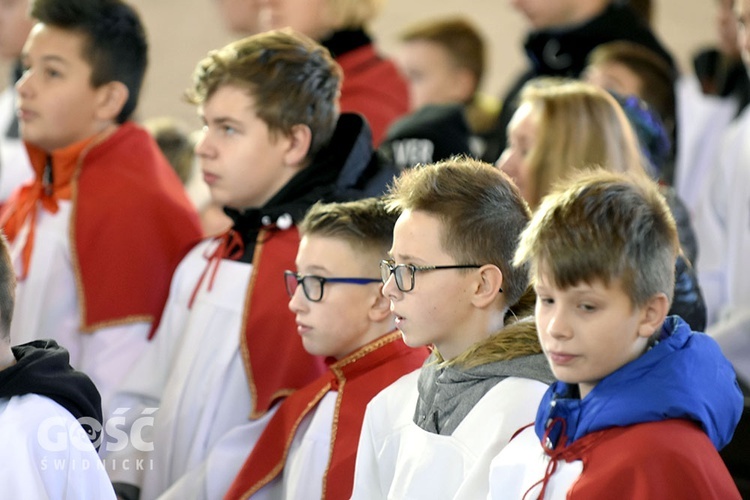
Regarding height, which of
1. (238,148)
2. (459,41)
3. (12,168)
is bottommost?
(459,41)

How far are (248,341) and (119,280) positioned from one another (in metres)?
0.58

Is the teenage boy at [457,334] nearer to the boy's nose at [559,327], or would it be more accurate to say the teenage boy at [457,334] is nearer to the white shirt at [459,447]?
the white shirt at [459,447]

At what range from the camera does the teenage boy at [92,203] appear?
13.3 feet

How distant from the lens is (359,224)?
11.2ft

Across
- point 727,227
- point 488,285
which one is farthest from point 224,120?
point 727,227

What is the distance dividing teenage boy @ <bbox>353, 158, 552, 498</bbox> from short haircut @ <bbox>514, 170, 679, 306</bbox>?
36 centimetres

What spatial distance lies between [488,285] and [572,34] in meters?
3.68

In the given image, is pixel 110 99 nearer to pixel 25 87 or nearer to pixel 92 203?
pixel 25 87

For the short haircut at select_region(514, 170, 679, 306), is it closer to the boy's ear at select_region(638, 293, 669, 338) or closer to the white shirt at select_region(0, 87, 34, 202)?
the boy's ear at select_region(638, 293, 669, 338)

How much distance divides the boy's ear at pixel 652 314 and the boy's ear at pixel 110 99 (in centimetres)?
250

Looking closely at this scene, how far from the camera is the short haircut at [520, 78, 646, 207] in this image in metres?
4.24

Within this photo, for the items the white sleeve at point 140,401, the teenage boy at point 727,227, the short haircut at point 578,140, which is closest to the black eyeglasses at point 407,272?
the white sleeve at point 140,401

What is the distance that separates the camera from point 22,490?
2658mm

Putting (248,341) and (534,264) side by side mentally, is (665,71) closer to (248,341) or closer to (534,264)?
(248,341)
